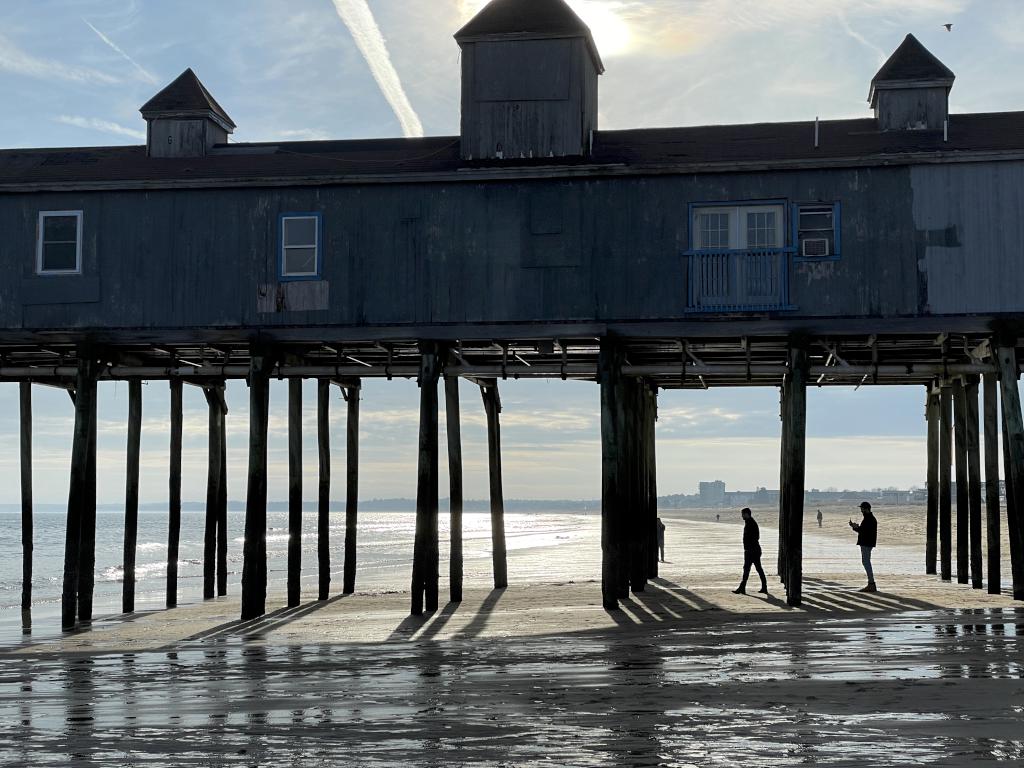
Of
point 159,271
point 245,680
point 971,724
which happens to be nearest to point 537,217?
point 159,271

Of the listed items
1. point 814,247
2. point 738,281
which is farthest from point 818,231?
point 738,281

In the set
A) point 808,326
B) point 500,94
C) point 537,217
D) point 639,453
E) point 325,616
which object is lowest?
point 325,616

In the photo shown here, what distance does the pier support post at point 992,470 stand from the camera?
24.2m

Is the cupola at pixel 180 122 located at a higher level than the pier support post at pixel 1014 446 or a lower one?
higher

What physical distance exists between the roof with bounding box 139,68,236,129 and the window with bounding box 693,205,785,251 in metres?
14.1

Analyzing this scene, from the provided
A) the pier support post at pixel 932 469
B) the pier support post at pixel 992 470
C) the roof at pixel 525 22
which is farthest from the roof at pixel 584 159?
the pier support post at pixel 932 469

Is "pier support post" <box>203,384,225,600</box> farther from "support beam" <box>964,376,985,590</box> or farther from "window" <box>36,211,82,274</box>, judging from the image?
"support beam" <box>964,376,985,590</box>

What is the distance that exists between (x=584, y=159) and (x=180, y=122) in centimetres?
1188

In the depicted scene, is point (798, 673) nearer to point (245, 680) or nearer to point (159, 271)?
point (245, 680)

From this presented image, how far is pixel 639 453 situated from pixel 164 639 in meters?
14.4

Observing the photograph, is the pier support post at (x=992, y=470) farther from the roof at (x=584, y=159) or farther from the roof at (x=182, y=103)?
the roof at (x=182, y=103)

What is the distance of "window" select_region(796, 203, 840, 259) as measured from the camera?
23.7m

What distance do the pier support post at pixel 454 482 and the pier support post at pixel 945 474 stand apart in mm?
11460

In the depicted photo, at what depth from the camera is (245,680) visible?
1494 centimetres
